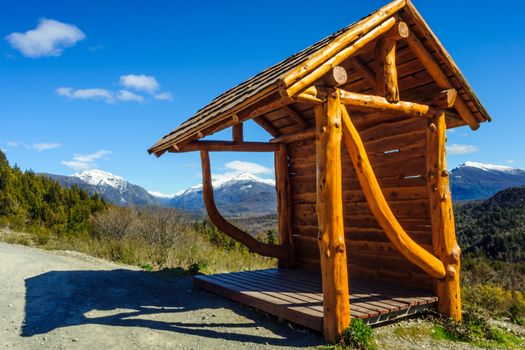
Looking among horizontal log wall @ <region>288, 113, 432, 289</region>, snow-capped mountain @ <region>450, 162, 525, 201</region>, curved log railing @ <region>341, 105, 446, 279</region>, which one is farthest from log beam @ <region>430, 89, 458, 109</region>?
snow-capped mountain @ <region>450, 162, 525, 201</region>

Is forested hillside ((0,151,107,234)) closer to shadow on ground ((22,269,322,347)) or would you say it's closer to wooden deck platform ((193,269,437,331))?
shadow on ground ((22,269,322,347))

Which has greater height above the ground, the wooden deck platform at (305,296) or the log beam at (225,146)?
the log beam at (225,146)

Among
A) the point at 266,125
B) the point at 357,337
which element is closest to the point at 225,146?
the point at 266,125

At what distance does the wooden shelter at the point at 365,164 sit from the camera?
480cm

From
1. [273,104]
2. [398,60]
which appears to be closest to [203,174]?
[273,104]

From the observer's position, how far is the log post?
5.54 meters

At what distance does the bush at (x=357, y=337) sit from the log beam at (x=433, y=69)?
142 inches

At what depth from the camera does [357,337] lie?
457cm

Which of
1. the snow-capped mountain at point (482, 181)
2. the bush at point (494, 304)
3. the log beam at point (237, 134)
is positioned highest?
the snow-capped mountain at point (482, 181)

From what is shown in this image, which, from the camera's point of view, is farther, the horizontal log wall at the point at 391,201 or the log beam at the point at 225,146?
the log beam at the point at 225,146

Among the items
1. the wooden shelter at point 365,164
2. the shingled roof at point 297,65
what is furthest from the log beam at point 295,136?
the shingled roof at point 297,65

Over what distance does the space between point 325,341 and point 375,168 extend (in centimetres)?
312

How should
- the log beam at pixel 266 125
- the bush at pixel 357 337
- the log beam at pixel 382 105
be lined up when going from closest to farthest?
the bush at pixel 357 337, the log beam at pixel 382 105, the log beam at pixel 266 125

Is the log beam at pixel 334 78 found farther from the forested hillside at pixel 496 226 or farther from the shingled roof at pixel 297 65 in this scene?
the forested hillside at pixel 496 226
